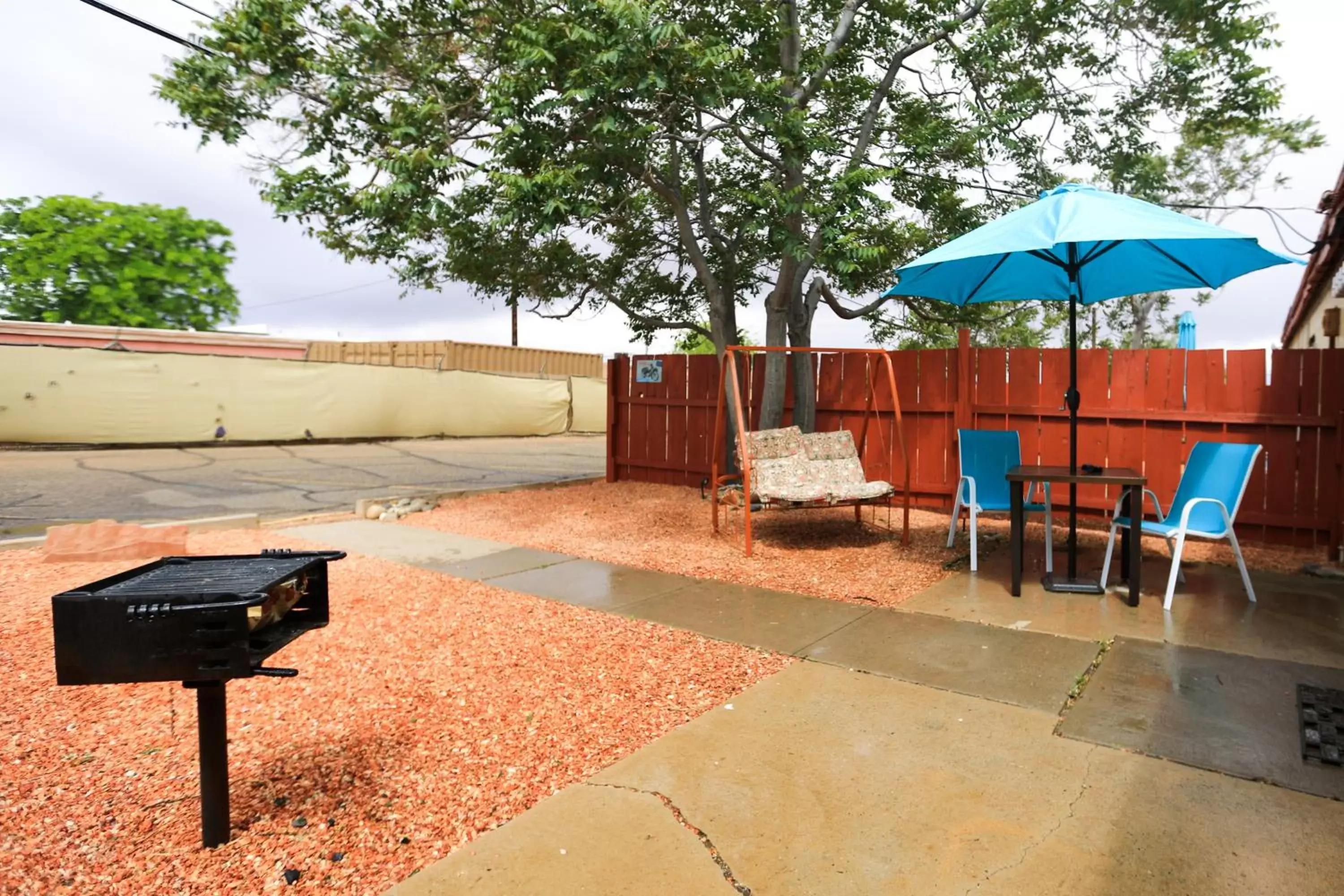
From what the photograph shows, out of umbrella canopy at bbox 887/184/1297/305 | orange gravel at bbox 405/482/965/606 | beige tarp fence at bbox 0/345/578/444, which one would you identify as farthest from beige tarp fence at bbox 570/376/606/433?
umbrella canopy at bbox 887/184/1297/305

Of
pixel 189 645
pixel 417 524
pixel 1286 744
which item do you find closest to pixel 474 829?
pixel 189 645

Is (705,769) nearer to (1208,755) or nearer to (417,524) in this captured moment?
(1208,755)

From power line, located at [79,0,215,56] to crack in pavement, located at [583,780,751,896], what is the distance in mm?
7475

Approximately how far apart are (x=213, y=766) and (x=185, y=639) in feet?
1.46

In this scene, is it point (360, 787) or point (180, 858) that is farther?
point (360, 787)

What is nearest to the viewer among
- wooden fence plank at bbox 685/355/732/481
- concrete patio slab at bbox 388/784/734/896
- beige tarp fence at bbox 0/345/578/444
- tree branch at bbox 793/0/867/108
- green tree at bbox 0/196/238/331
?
concrete patio slab at bbox 388/784/734/896

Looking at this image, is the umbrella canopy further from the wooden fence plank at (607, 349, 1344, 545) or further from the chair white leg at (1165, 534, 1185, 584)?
the chair white leg at (1165, 534, 1185, 584)

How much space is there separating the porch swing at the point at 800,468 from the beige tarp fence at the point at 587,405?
1548 centimetres

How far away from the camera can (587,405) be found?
23047 mm

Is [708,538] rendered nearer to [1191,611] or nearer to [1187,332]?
[1191,611]

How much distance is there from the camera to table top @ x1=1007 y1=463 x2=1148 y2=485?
4.25 m

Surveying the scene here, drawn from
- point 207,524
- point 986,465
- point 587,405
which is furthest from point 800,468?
point 587,405

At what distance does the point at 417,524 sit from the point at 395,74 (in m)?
4.18

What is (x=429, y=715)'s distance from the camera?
2.78m
